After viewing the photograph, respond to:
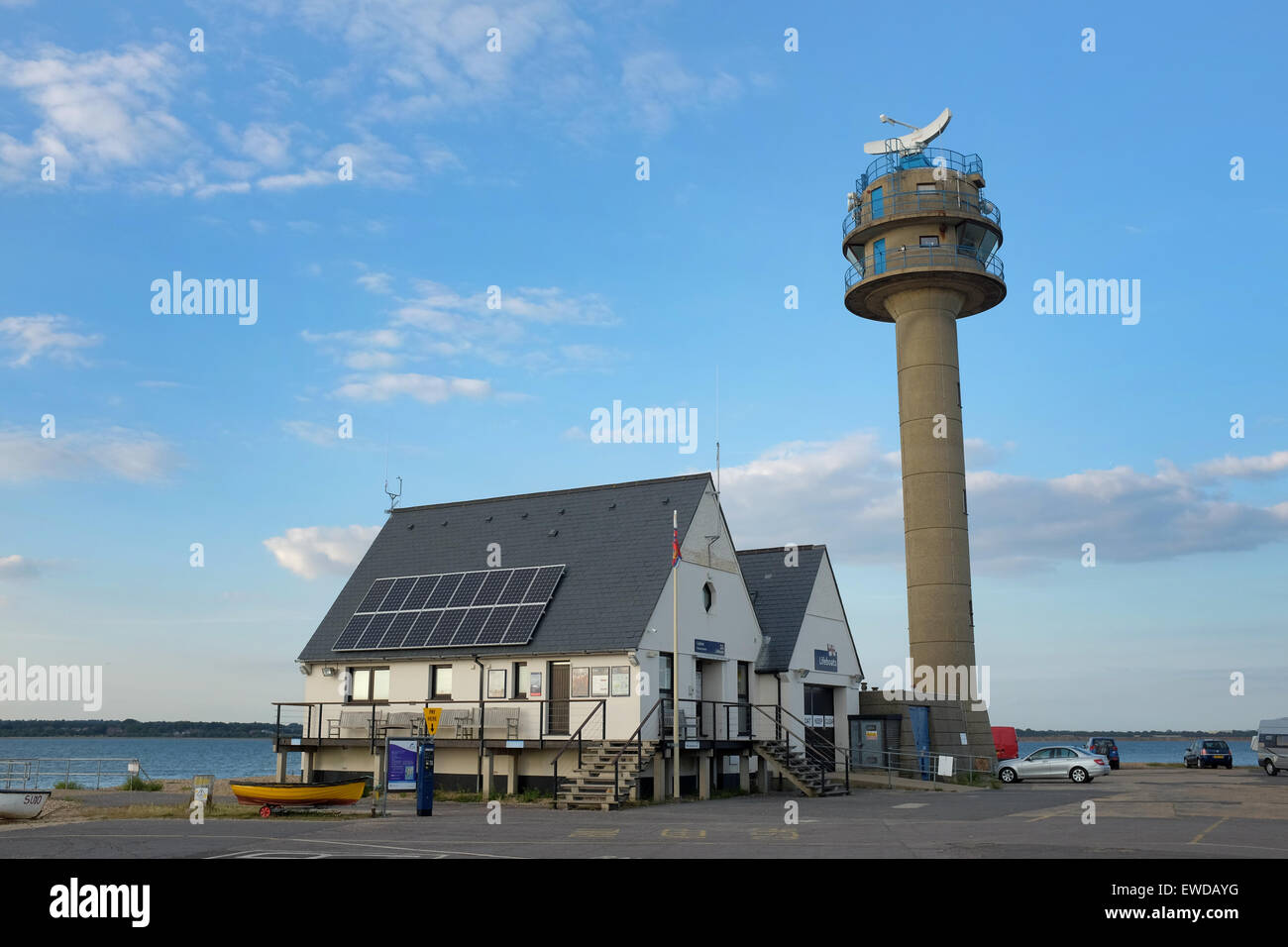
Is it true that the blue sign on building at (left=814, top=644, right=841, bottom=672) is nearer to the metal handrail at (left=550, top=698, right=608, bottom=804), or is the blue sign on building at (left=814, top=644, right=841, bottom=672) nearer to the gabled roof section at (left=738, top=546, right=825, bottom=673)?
the gabled roof section at (left=738, top=546, right=825, bottom=673)

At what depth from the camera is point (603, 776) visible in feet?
96.6

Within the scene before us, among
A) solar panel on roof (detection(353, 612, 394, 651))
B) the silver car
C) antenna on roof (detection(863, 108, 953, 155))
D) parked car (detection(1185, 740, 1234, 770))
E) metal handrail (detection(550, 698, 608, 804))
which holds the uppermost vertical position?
antenna on roof (detection(863, 108, 953, 155))

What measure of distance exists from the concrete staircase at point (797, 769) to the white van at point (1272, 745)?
32.2 m

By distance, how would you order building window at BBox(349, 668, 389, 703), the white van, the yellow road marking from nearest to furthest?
the yellow road marking → building window at BBox(349, 668, 389, 703) → the white van

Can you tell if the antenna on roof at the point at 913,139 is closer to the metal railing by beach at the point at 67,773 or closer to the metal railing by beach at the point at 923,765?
the metal railing by beach at the point at 923,765

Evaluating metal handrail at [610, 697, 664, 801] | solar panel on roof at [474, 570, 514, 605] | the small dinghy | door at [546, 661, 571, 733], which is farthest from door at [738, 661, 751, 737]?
the small dinghy

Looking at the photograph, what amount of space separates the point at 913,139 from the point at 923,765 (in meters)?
26.5

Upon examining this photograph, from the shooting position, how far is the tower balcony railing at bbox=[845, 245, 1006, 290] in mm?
47344

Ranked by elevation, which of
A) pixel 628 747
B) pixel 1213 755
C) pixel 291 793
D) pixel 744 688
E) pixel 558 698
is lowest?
pixel 1213 755

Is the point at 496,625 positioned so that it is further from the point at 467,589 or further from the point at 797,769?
the point at 797,769

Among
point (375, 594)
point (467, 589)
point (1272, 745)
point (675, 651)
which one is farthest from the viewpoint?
point (1272, 745)

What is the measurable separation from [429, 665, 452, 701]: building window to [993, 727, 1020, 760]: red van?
33456mm

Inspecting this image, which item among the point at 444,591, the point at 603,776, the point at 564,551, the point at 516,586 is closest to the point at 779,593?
the point at 564,551
